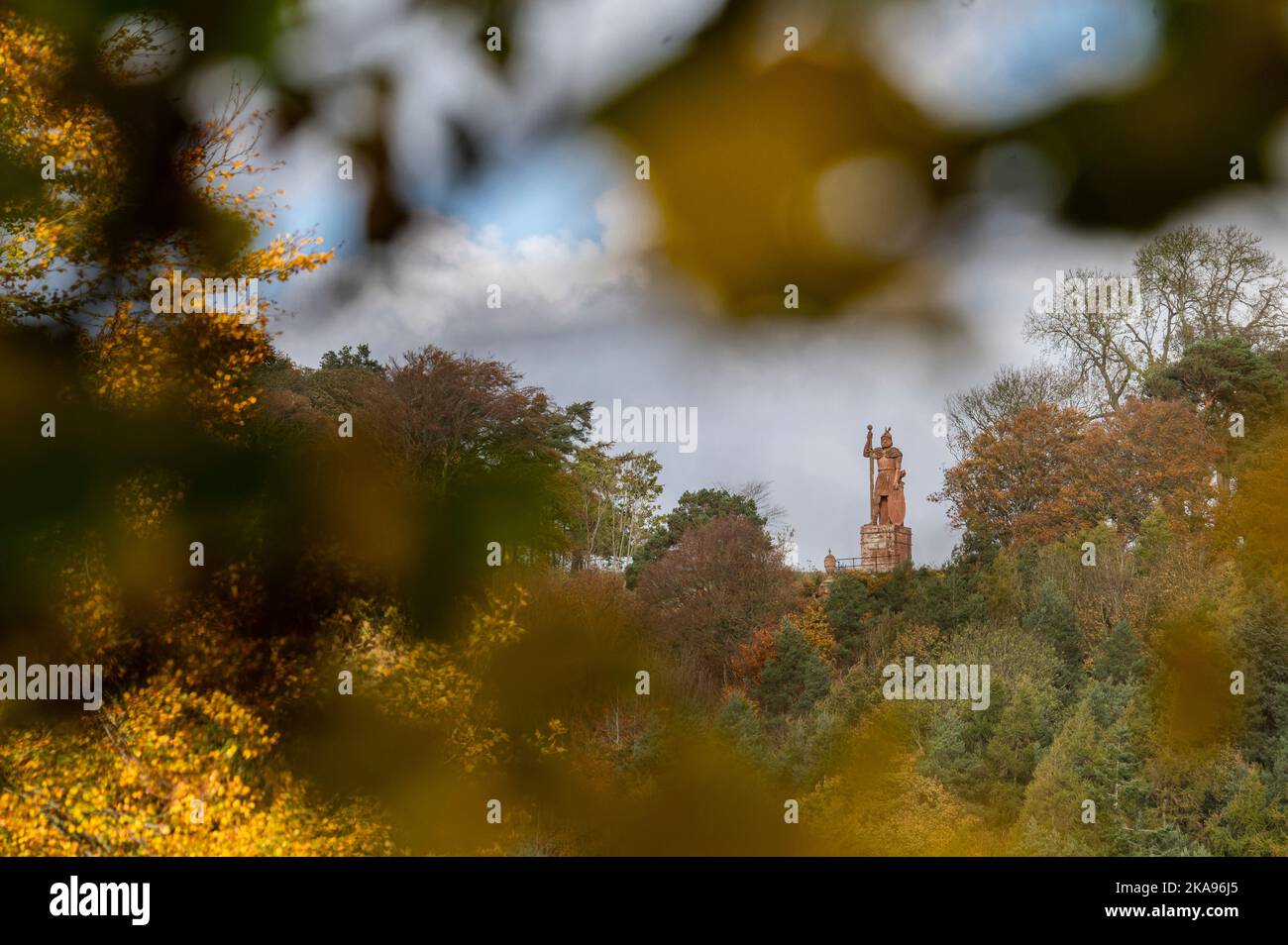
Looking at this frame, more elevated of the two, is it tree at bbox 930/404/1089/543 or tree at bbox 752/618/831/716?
tree at bbox 930/404/1089/543

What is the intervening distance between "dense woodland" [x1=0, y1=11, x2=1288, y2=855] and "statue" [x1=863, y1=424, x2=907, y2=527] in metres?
0.36

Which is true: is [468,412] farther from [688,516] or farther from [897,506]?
[897,506]

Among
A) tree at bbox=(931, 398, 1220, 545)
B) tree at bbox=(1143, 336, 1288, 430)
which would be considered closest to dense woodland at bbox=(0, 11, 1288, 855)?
tree at bbox=(931, 398, 1220, 545)

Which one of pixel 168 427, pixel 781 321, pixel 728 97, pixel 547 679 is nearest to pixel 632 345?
pixel 781 321

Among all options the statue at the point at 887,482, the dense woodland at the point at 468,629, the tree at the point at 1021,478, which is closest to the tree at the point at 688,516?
the dense woodland at the point at 468,629

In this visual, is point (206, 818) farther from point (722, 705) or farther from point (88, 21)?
point (88, 21)

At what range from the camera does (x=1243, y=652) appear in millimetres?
6363

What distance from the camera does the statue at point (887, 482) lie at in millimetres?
6508

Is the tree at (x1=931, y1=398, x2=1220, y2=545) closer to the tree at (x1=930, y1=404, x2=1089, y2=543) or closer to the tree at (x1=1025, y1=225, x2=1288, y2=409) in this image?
the tree at (x1=930, y1=404, x2=1089, y2=543)

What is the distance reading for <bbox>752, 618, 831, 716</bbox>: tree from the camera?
6199 millimetres

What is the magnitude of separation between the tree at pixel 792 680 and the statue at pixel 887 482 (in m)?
0.95

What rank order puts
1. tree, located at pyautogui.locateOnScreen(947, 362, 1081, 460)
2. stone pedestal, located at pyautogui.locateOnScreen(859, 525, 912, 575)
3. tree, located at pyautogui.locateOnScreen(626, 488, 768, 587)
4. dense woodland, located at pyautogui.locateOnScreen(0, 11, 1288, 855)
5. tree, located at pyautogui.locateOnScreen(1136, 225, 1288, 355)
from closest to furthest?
dense woodland, located at pyautogui.locateOnScreen(0, 11, 1288, 855) → tree, located at pyautogui.locateOnScreen(626, 488, 768, 587) → stone pedestal, located at pyautogui.locateOnScreen(859, 525, 912, 575) → tree, located at pyautogui.locateOnScreen(947, 362, 1081, 460) → tree, located at pyautogui.locateOnScreen(1136, 225, 1288, 355)

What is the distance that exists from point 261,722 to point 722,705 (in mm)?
2675
